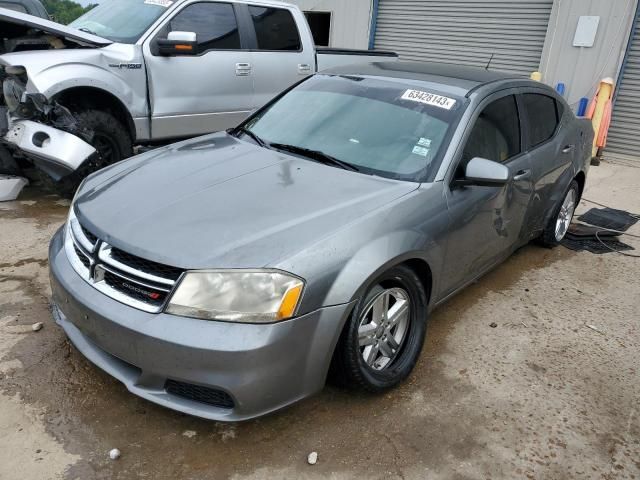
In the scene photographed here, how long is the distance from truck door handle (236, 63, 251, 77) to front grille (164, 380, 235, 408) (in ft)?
15.0

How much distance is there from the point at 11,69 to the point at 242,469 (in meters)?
4.06

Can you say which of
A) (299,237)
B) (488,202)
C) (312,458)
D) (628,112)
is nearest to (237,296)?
(299,237)

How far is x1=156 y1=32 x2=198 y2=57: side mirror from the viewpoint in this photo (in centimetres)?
532

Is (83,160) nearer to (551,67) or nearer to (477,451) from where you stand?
(477,451)

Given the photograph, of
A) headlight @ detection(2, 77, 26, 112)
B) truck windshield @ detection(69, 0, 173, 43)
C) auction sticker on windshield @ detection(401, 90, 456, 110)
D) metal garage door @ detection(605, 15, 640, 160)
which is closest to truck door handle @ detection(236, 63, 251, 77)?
truck windshield @ detection(69, 0, 173, 43)

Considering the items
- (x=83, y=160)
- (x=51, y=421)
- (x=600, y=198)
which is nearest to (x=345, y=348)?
(x=51, y=421)

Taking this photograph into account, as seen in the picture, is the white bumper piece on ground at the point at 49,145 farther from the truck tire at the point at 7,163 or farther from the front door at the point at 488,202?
the front door at the point at 488,202

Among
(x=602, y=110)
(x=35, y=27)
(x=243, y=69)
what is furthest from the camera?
(x=602, y=110)

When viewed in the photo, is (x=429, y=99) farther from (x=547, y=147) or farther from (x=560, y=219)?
(x=560, y=219)

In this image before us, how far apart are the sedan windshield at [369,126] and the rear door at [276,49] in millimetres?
2775

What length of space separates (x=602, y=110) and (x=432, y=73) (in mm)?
6237

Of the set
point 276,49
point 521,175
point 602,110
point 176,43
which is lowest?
point 602,110

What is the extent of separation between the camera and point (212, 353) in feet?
7.00

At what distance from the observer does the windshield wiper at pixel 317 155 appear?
3.09 meters
